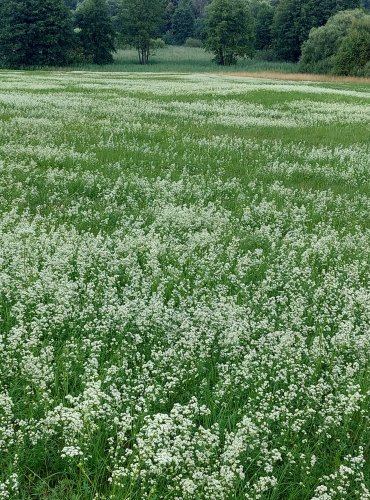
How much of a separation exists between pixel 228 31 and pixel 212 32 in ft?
14.4

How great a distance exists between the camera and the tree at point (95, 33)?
11319cm

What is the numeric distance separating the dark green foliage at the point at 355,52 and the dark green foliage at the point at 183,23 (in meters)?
112

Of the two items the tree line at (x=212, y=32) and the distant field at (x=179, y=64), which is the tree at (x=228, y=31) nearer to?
the tree line at (x=212, y=32)

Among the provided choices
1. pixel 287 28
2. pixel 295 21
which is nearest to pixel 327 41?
pixel 295 21

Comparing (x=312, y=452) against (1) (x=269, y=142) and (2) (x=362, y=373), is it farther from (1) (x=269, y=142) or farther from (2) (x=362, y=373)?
(1) (x=269, y=142)

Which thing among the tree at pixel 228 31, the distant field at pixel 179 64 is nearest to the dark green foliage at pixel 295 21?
the distant field at pixel 179 64

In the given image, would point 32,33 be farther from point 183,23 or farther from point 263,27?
point 183,23

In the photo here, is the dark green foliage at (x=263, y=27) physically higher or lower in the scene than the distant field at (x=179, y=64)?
higher

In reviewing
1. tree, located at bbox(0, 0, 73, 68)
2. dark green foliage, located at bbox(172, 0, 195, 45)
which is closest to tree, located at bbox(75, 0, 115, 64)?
tree, located at bbox(0, 0, 73, 68)

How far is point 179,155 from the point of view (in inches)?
592

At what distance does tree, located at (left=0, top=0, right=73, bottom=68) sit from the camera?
328 ft

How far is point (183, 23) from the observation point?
188 metres

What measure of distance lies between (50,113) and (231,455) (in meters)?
19.7

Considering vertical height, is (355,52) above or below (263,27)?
below
